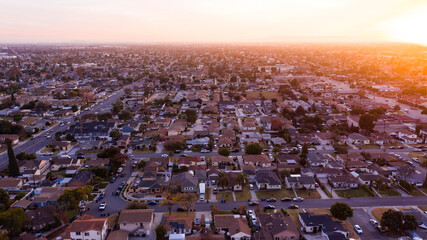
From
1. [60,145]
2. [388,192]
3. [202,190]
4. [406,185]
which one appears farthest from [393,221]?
[60,145]

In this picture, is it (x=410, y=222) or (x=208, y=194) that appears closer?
(x=410, y=222)

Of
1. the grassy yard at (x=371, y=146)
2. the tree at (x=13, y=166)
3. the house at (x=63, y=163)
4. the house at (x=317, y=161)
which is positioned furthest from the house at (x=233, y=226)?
the grassy yard at (x=371, y=146)

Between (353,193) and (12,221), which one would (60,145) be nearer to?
(12,221)

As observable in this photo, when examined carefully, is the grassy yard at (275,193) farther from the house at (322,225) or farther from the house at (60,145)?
the house at (60,145)

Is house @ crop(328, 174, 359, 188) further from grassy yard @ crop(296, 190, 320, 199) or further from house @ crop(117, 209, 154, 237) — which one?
house @ crop(117, 209, 154, 237)

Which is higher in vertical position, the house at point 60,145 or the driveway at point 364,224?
the house at point 60,145
